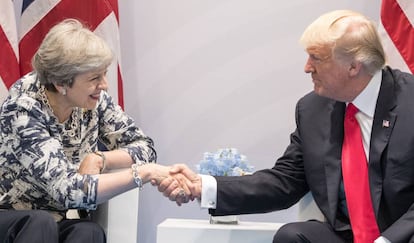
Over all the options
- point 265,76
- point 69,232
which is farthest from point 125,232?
point 265,76

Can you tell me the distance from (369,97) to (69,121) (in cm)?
100

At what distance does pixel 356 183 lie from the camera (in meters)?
2.34

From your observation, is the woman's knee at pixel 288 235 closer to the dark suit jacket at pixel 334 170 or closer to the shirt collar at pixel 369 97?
the dark suit jacket at pixel 334 170

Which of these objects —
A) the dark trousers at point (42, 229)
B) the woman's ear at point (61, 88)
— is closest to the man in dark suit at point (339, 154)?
the dark trousers at point (42, 229)

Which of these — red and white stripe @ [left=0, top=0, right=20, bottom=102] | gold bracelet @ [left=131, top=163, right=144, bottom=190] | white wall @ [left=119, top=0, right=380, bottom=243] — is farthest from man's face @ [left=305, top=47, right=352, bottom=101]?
red and white stripe @ [left=0, top=0, right=20, bottom=102]

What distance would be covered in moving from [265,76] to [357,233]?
137cm

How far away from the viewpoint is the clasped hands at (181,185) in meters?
2.52

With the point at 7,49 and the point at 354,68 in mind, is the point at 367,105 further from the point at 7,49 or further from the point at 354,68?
A: the point at 7,49

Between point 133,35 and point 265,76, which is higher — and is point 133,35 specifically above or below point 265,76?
above

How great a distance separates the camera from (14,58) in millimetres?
3195

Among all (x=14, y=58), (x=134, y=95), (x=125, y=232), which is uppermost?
(x=14, y=58)

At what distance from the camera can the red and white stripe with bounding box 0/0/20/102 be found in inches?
125

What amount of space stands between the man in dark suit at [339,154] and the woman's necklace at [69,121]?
35 cm

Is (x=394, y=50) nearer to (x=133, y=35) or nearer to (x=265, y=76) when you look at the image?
(x=265, y=76)
